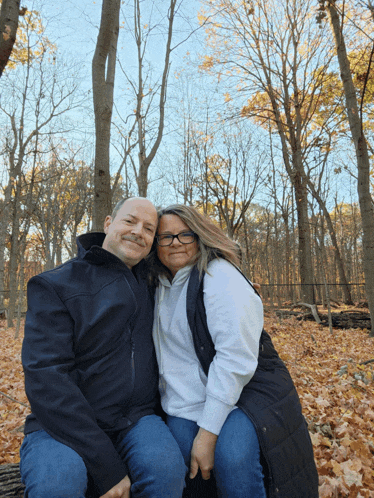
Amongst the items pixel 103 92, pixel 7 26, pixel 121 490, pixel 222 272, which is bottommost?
pixel 121 490

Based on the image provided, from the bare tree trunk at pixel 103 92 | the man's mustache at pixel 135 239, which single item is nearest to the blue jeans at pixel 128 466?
the man's mustache at pixel 135 239

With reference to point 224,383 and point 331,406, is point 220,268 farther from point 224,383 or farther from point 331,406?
point 331,406

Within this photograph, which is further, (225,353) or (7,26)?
(7,26)

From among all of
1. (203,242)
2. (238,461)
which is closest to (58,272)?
(203,242)

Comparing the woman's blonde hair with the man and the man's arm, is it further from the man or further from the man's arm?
the man's arm

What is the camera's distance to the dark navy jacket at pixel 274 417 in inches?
54.7

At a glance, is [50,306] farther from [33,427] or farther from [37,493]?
[37,493]

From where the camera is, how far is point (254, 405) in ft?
4.89

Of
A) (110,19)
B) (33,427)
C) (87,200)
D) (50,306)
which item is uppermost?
(87,200)

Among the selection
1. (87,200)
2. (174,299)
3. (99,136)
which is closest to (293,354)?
(174,299)

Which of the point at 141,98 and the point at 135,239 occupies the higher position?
the point at 141,98

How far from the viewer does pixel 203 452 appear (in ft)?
4.77

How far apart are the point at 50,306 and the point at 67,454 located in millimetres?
653

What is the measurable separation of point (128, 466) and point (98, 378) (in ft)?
1.39
